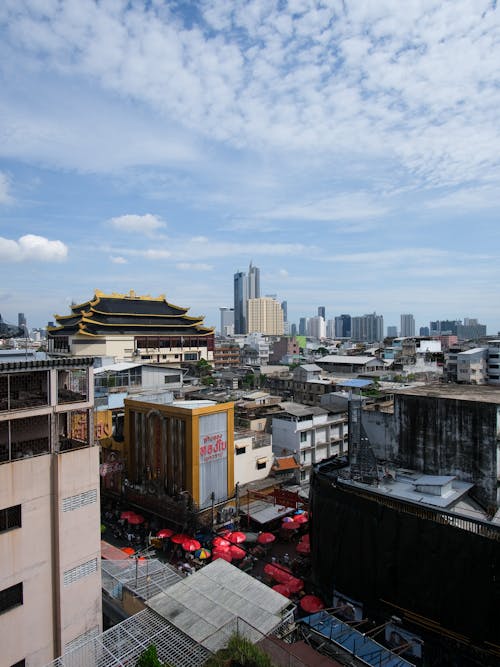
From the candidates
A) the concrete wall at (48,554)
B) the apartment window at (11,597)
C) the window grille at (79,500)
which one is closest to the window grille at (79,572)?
the concrete wall at (48,554)

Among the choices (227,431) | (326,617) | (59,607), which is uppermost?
(227,431)

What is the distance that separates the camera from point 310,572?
22031 millimetres

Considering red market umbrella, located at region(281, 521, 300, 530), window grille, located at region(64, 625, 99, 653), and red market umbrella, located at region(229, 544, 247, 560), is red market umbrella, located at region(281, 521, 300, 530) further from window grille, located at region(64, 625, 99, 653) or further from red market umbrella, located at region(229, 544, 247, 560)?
window grille, located at region(64, 625, 99, 653)

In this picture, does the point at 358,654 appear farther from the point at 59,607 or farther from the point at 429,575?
the point at 59,607

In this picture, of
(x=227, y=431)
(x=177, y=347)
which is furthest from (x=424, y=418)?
(x=177, y=347)

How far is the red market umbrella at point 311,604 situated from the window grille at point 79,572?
29.6ft

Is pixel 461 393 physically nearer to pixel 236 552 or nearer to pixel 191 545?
pixel 236 552

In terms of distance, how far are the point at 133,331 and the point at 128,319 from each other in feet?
7.63

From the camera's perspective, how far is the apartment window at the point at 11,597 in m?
11.7

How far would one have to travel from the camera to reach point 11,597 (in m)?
11.8

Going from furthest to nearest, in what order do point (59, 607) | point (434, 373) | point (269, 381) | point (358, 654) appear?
point (434, 373) → point (269, 381) → point (358, 654) → point (59, 607)

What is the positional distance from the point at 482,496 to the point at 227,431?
13.4 m

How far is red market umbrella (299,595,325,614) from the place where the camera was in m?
18.0

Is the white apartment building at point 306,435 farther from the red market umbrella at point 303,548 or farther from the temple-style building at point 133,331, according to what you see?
the temple-style building at point 133,331
